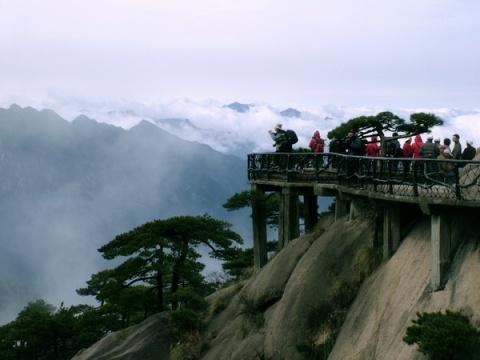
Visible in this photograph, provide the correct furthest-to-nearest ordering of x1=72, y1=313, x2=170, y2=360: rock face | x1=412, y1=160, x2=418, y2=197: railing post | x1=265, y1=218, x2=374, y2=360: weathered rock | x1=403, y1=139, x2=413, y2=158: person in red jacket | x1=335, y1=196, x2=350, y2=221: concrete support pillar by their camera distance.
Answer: x1=72, y1=313, x2=170, y2=360: rock face → x1=335, y1=196, x2=350, y2=221: concrete support pillar → x1=403, y1=139, x2=413, y2=158: person in red jacket → x1=265, y1=218, x2=374, y2=360: weathered rock → x1=412, y1=160, x2=418, y2=197: railing post

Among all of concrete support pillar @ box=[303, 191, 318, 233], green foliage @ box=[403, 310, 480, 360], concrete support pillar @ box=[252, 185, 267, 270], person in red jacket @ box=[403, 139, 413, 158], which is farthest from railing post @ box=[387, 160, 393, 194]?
concrete support pillar @ box=[252, 185, 267, 270]

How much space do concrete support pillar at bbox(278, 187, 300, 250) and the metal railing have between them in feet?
2.34

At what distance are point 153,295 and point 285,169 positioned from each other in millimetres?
13642

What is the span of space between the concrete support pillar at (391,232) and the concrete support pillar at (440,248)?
326 centimetres

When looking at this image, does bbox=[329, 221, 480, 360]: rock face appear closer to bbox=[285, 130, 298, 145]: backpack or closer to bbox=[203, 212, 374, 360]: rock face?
bbox=[203, 212, 374, 360]: rock face

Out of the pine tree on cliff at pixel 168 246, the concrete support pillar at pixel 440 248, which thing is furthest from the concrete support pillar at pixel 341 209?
the pine tree on cliff at pixel 168 246

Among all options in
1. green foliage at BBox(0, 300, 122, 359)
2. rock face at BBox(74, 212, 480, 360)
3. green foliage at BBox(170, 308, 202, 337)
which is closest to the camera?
rock face at BBox(74, 212, 480, 360)

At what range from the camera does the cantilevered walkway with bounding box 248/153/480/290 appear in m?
14.5

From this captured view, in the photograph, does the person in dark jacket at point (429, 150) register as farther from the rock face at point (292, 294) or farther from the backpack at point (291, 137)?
the backpack at point (291, 137)

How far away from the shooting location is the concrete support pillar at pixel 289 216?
1083 inches

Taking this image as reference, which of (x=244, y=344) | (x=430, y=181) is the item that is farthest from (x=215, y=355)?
(x=430, y=181)

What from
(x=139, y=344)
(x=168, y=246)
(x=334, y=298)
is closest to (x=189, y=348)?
(x=139, y=344)

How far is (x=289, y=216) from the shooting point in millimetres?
28031

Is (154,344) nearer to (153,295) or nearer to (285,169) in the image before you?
(153,295)
